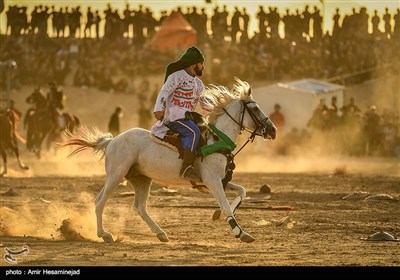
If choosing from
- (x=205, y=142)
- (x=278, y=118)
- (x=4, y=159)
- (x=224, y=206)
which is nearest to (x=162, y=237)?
(x=224, y=206)

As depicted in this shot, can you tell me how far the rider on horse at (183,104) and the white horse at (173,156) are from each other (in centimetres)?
13

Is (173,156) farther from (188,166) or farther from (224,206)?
(224,206)

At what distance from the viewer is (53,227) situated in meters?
17.0

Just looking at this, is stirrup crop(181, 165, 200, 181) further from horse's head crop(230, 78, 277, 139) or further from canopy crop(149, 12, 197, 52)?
canopy crop(149, 12, 197, 52)

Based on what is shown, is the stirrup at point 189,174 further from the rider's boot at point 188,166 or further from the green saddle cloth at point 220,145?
the green saddle cloth at point 220,145

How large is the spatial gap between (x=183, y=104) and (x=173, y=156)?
607 mm

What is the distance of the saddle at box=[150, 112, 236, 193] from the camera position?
15.1 m

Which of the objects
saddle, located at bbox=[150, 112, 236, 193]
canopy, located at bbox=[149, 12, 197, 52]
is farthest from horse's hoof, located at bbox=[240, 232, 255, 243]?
canopy, located at bbox=[149, 12, 197, 52]

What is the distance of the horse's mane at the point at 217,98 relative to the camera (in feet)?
50.9

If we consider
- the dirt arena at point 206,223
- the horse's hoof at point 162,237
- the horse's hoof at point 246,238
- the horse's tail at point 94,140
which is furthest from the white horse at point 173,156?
the horse's hoof at point 246,238

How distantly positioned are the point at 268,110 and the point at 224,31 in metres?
8.21

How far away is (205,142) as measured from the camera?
Answer: 15281mm

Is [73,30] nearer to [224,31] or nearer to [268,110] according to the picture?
[224,31]
